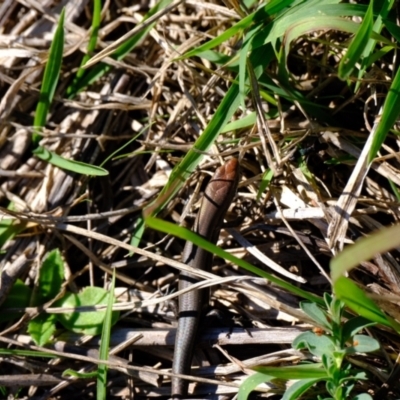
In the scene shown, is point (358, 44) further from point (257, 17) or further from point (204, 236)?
point (204, 236)

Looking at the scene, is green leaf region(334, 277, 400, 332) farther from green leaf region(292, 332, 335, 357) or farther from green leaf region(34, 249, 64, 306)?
green leaf region(34, 249, 64, 306)

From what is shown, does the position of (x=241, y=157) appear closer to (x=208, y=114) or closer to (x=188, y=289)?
(x=208, y=114)

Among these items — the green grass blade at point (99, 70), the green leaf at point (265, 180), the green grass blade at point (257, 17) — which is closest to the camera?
the green grass blade at point (257, 17)

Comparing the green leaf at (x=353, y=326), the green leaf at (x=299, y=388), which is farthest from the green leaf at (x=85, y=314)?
the green leaf at (x=353, y=326)

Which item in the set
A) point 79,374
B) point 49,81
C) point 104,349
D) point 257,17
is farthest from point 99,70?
point 79,374

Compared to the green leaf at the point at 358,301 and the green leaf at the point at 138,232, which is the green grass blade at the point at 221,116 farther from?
the green leaf at the point at 358,301

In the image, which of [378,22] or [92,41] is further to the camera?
[92,41]
